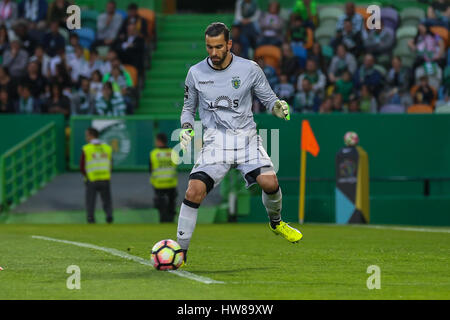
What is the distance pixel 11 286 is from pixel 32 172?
13592 mm

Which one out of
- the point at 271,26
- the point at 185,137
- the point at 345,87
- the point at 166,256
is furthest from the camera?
the point at 271,26

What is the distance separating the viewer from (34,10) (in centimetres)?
2370

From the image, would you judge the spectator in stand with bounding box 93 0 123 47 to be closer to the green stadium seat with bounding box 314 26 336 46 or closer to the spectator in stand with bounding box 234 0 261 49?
the spectator in stand with bounding box 234 0 261 49

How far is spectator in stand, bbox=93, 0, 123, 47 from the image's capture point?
23125 millimetres

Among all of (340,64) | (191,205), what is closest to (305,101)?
(340,64)

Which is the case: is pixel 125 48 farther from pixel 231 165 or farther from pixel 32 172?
pixel 231 165

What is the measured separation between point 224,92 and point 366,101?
12.3 metres

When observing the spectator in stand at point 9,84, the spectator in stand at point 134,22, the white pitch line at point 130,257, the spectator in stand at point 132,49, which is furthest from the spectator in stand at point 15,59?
the white pitch line at point 130,257

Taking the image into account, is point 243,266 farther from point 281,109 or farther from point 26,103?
point 26,103

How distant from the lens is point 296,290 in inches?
297

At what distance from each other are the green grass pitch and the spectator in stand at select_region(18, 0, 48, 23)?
9.82 metres

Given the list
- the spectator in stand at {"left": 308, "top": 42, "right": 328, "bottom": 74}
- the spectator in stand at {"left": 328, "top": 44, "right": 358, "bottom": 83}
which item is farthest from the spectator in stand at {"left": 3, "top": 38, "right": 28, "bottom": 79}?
the spectator in stand at {"left": 328, "top": 44, "right": 358, "bottom": 83}

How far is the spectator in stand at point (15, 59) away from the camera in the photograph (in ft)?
72.9

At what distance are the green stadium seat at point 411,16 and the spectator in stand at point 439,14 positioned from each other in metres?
0.24
